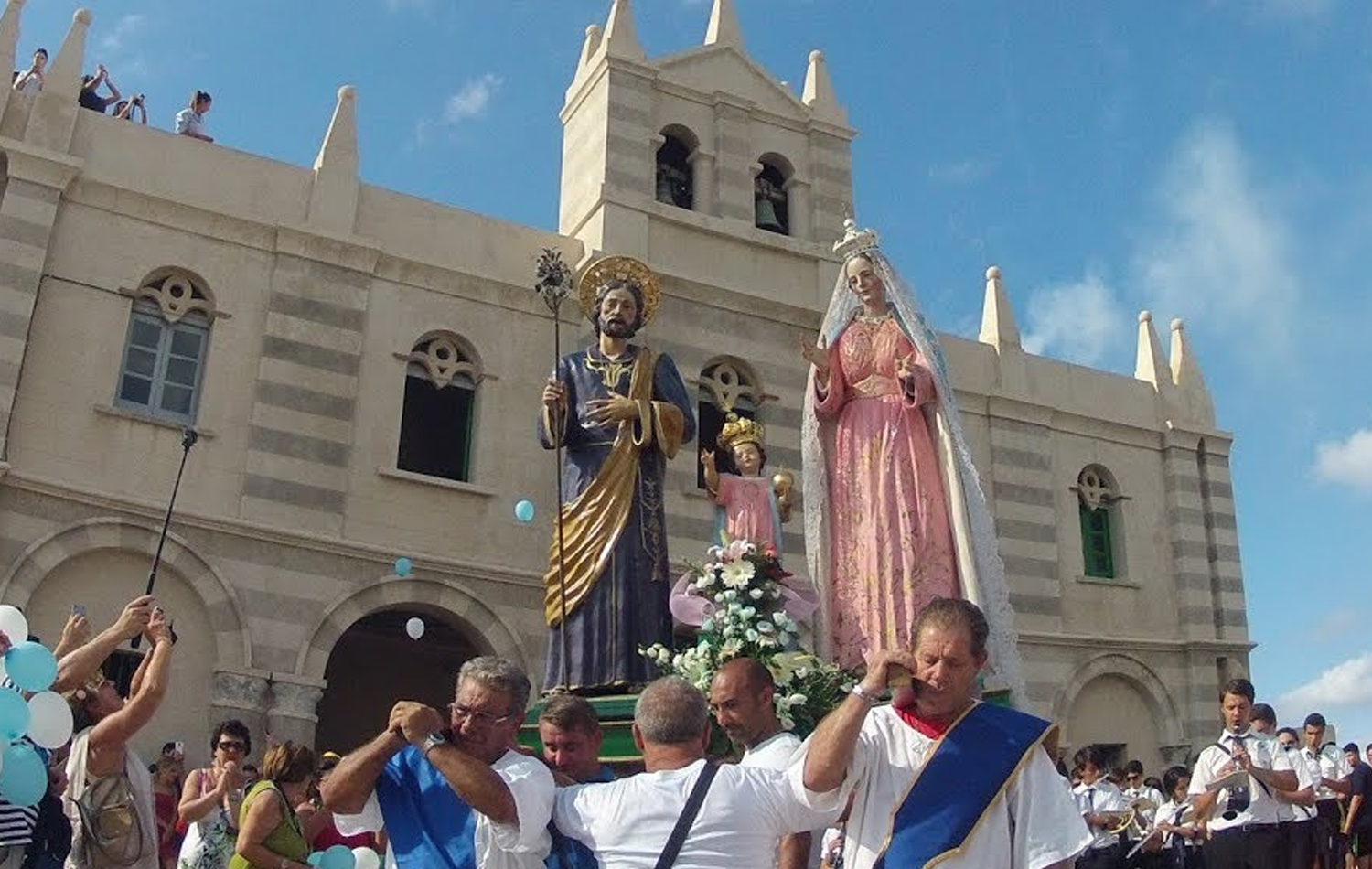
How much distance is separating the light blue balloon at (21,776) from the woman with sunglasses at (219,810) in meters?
1.65

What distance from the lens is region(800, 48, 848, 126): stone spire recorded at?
19.2 meters

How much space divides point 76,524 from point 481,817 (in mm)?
11049

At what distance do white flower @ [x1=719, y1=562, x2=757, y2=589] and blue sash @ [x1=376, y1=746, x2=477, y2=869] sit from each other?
140 inches

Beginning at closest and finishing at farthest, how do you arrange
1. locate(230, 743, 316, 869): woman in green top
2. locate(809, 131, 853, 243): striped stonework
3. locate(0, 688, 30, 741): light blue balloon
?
locate(0, 688, 30, 741): light blue balloon → locate(230, 743, 316, 869): woman in green top → locate(809, 131, 853, 243): striped stonework

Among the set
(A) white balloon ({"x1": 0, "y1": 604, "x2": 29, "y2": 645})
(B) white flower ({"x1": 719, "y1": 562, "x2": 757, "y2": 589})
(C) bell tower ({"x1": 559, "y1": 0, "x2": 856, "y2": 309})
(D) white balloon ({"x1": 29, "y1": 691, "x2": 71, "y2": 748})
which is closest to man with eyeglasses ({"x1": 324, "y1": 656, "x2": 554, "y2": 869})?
(D) white balloon ({"x1": 29, "y1": 691, "x2": 71, "y2": 748})

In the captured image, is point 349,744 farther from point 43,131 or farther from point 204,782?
point 204,782

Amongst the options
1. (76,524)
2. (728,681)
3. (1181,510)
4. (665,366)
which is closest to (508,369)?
(76,524)

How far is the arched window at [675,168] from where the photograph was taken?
58.5 feet

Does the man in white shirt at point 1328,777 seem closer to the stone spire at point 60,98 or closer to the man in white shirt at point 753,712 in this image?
the man in white shirt at point 753,712

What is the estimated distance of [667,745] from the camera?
3.53 meters

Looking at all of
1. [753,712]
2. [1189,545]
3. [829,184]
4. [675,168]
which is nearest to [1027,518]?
[1189,545]

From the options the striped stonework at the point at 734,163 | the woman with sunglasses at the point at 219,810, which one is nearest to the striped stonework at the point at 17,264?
the woman with sunglasses at the point at 219,810

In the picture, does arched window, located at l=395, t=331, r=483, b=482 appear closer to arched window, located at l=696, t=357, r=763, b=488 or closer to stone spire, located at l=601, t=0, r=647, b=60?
arched window, located at l=696, t=357, r=763, b=488

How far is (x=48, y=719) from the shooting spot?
472cm
